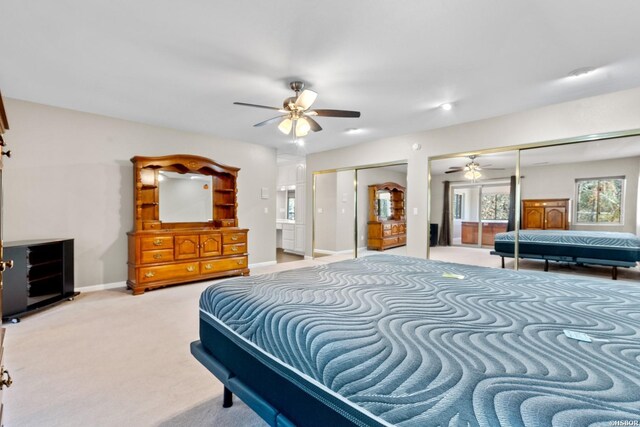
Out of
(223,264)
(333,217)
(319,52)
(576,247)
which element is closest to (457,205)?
(576,247)

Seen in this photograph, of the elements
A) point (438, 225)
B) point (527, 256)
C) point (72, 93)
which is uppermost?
point (72, 93)

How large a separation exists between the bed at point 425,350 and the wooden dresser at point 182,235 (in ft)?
9.49

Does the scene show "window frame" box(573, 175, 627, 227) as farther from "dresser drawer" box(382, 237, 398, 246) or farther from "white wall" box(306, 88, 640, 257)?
"dresser drawer" box(382, 237, 398, 246)

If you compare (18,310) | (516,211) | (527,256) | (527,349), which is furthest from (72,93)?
(527,256)

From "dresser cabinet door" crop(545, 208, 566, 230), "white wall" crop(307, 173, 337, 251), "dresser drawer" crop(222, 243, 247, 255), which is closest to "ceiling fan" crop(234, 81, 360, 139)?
"dresser drawer" crop(222, 243, 247, 255)

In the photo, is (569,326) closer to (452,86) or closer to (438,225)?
(452,86)

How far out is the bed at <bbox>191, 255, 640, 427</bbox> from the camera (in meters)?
0.75

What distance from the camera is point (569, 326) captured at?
3.91 feet

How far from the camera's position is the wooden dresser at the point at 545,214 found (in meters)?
4.05

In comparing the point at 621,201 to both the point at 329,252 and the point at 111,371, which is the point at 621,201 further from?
the point at 111,371

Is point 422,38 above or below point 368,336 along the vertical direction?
above

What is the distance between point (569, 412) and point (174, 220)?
5.21 meters

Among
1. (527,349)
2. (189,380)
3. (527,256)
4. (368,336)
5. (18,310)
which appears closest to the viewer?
(527,349)

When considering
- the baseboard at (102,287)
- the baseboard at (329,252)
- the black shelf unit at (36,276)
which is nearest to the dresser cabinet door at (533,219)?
the baseboard at (329,252)
